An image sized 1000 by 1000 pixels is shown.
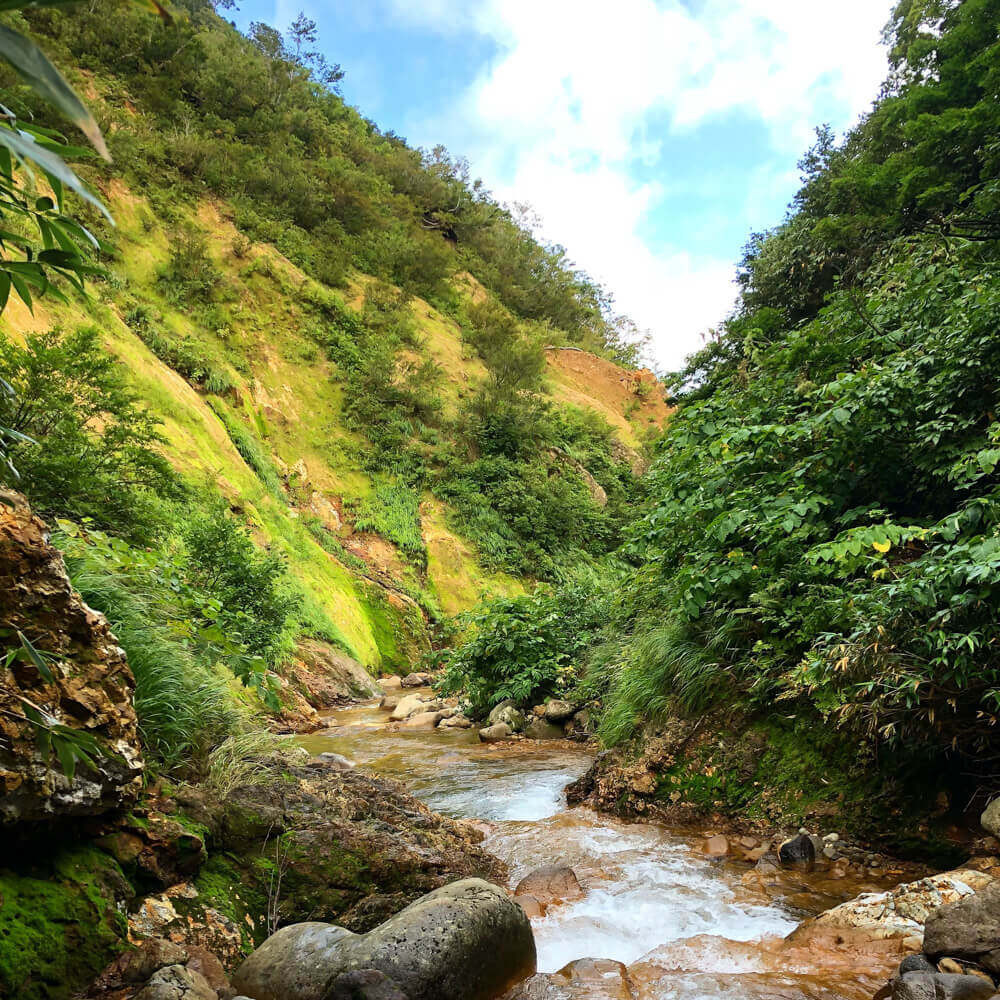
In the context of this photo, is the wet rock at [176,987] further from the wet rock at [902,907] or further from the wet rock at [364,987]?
the wet rock at [902,907]

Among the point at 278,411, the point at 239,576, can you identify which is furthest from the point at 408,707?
the point at 278,411

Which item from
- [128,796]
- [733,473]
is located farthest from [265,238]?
[128,796]

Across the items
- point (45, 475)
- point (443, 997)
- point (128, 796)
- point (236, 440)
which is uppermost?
point (236, 440)

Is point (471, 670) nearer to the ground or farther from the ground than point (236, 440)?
nearer to the ground

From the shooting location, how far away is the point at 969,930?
8.57 ft

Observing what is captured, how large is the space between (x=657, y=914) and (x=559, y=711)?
479 centimetres

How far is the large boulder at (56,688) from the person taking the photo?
227 centimetres

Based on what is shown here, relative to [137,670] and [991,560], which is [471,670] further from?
[991,560]

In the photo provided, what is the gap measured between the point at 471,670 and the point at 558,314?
116 ft

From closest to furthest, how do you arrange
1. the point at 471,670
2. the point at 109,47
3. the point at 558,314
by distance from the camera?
the point at 471,670 < the point at 109,47 < the point at 558,314

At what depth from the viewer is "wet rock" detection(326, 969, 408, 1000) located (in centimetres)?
247

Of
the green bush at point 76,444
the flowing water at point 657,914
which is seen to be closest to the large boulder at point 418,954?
the flowing water at point 657,914

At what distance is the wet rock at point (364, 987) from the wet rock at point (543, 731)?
5.98 meters

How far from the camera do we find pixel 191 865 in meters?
2.88
